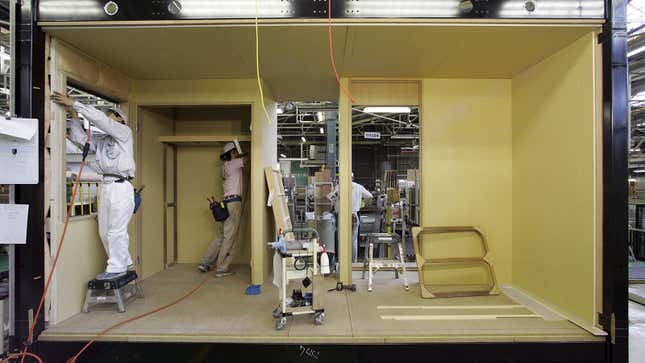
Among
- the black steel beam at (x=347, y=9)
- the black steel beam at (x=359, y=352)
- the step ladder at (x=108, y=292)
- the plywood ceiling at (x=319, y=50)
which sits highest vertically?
the black steel beam at (x=347, y=9)

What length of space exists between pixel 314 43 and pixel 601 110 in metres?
2.07

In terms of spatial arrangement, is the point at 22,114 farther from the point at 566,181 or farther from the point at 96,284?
the point at 566,181

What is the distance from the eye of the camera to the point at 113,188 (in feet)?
7.89

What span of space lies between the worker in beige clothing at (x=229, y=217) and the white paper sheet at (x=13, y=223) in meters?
1.72

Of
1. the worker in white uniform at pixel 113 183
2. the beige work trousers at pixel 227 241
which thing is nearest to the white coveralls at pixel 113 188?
the worker in white uniform at pixel 113 183

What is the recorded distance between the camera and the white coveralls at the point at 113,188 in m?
2.36

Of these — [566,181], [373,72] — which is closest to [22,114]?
[373,72]

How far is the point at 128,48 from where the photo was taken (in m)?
2.36

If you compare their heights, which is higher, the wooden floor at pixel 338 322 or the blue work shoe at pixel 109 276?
the blue work shoe at pixel 109 276

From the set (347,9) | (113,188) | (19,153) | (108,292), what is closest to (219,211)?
(113,188)

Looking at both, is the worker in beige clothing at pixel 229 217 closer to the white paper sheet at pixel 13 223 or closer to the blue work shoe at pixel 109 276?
the blue work shoe at pixel 109 276

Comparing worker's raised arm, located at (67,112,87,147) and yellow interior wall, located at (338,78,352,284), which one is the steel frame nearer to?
worker's raised arm, located at (67,112,87,147)

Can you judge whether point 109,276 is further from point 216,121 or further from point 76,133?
point 216,121

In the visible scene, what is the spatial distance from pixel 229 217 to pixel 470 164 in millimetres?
2703
